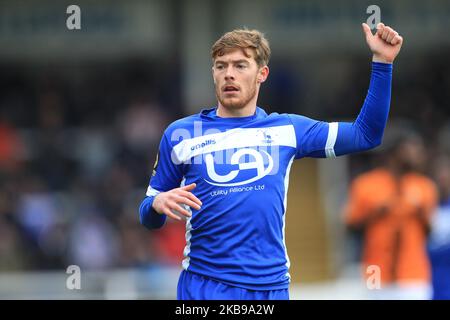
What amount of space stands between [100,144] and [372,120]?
1148 centimetres

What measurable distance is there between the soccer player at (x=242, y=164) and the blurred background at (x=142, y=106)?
7.38m

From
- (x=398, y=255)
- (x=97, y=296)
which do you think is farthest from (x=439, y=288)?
(x=97, y=296)

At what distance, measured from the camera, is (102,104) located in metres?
19.1

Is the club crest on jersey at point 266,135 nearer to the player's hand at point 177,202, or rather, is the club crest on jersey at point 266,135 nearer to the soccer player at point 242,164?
the soccer player at point 242,164

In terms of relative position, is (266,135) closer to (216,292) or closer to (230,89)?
(230,89)

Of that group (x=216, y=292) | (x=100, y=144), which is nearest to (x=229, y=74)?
(x=216, y=292)

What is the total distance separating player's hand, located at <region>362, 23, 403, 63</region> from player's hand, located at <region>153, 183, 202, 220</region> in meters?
1.34

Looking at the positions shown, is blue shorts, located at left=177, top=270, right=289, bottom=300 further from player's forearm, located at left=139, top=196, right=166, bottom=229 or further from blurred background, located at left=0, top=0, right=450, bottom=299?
blurred background, located at left=0, top=0, right=450, bottom=299

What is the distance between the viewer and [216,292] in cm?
647

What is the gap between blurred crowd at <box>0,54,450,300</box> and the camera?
15.1m

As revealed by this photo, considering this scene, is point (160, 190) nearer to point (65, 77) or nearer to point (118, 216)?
point (118, 216)

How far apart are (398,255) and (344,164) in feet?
13.7

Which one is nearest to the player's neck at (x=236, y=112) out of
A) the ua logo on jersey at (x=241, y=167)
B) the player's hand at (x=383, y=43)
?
the ua logo on jersey at (x=241, y=167)

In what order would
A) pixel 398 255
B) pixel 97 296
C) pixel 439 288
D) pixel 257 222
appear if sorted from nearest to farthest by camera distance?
pixel 257 222 < pixel 439 288 < pixel 398 255 < pixel 97 296
